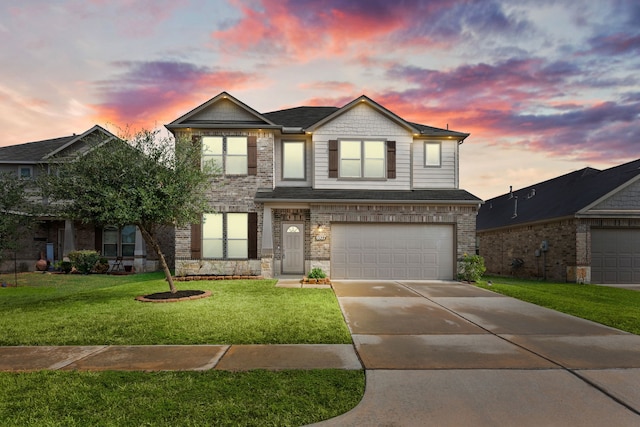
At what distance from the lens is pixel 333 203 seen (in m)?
14.8

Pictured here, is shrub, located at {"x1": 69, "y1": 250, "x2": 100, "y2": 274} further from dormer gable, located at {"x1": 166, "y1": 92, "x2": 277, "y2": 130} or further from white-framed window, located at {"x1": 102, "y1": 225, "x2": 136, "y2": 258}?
dormer gable, located at {"x1": 166, "y1": 92, "x2": 277, "y2": 130}

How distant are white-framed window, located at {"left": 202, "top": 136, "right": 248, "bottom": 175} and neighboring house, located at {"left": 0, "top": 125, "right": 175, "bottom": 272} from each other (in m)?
7.31

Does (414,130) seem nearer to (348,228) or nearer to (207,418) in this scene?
(348,228)

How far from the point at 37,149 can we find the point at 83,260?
9408 mm

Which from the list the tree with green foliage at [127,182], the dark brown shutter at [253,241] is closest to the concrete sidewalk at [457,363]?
the tree with green foliage at [127,182]

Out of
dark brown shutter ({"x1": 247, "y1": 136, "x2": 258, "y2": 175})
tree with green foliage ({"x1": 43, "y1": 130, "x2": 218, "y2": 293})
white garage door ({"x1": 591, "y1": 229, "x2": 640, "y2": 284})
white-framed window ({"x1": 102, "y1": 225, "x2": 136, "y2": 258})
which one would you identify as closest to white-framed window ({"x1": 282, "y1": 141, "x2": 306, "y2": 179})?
dark brown shutter ({"x1": 247, "y1": 136, "x2": 258, "y2": 175})

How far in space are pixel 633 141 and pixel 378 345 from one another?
26566 millimetres

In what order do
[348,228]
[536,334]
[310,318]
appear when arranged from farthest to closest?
[348,228], [310,318], [536,334]

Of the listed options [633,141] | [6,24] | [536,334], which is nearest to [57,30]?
[6,24]

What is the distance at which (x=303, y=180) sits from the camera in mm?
16094

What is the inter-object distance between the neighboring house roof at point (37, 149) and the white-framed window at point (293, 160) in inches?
384

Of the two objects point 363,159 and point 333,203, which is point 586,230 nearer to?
point 363,159

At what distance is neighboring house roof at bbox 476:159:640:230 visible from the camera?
52.5ft

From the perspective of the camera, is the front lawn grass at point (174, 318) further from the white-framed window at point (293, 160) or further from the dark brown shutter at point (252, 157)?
the white-framed window at point (293, 160)
